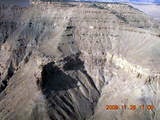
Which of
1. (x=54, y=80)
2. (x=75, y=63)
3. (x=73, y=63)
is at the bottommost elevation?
(x=54, y=80)

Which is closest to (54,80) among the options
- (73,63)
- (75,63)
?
(73,63)

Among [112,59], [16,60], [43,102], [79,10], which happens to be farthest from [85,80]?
[79,10]

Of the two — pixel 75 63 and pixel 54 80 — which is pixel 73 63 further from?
pixel 54 80

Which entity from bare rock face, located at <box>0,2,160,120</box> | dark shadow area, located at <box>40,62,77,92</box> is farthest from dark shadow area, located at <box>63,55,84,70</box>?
dark shadow area, located at <box>40,62,77,92</box>

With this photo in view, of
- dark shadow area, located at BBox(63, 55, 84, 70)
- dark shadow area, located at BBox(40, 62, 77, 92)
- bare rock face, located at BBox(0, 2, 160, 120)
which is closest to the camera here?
bare rock face, located at BBox(0, 2, 160, 120)

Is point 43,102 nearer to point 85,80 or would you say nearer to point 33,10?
point 85,80

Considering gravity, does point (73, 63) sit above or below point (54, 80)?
above

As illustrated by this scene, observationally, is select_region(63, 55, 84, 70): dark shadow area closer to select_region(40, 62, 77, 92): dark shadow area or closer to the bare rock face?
the bare rock face
